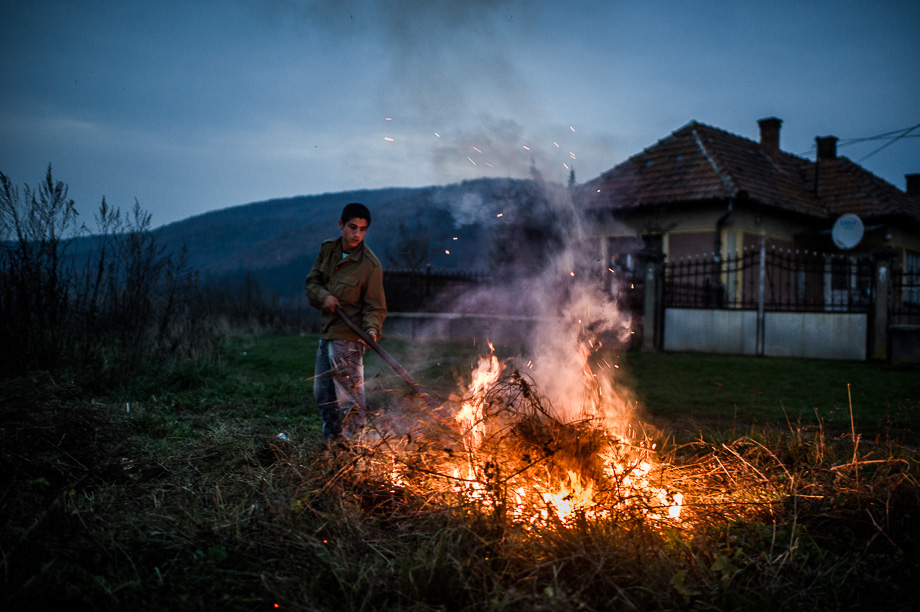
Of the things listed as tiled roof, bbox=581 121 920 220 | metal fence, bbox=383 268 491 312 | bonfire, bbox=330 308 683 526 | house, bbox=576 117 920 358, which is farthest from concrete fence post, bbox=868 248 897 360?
bonfire, bbox=330 308 683 526

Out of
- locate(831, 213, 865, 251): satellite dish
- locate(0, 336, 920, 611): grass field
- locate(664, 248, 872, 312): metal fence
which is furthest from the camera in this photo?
locate(831, 213, 865, 251): satellite dish

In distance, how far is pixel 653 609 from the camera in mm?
2383

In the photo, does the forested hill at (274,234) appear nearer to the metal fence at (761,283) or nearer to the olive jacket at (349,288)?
the metal fence at (761,283)

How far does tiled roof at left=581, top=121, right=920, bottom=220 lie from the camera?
57.2 feet

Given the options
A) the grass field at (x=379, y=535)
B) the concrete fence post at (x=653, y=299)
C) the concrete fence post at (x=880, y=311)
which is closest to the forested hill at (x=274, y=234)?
the concrete fence post at (x=653, y=299)

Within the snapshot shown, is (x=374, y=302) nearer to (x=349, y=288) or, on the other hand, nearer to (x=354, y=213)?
(x=349, y=288)

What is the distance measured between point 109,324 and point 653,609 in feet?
24.3

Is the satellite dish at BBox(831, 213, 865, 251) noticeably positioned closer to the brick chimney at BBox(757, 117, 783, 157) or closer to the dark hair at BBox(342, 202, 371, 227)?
the brick chimney at BBox(757, 117, 783, 157)

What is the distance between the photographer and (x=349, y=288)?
4609 millimetres

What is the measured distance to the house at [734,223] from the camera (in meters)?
12.9

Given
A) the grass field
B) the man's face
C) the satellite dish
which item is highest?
the satellite dish

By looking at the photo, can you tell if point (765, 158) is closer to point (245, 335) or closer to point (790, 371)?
point (790, 371)

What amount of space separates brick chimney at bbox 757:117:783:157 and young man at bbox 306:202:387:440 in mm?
22710

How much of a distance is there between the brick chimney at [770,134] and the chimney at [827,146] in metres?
2.44
